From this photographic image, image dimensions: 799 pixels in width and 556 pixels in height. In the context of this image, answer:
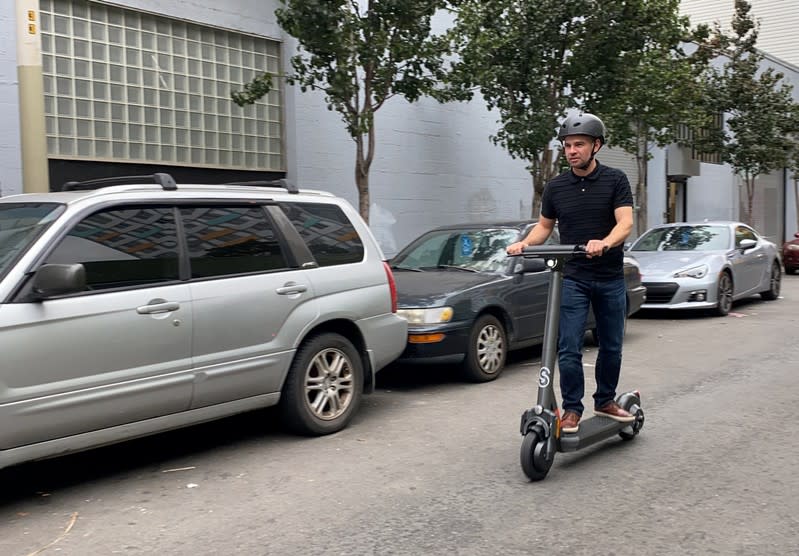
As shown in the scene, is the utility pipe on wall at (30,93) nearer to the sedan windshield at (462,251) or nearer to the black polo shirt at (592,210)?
the sedan windshield at (462,251)

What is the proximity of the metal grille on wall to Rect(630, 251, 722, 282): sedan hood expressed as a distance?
6.00m

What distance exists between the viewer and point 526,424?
4.93 meters

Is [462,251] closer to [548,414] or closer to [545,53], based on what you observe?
[548,414]

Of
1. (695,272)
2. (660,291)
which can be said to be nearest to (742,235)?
(695,272)

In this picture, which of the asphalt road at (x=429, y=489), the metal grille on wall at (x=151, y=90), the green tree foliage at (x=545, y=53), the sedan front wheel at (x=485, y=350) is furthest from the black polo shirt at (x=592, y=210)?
the green tree foliage at (x=545, y=53)

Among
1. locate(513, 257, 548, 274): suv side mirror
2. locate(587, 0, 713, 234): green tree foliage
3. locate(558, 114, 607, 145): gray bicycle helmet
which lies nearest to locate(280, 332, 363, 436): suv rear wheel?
locate(513, 257, 548, 274): suv side mirror

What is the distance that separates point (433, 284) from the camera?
8273 millimetres

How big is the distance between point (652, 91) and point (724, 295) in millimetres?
5857

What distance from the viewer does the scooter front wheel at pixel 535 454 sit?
15.9ft

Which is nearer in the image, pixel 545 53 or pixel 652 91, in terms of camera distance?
pixel 545 53

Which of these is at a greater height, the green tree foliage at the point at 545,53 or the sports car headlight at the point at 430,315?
the green tree foliage at the point at 545,53

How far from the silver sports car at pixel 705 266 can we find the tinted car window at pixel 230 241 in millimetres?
8216

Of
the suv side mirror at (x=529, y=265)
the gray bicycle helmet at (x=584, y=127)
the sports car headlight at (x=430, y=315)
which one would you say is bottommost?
the sports car headlight at (x=430, y=315)

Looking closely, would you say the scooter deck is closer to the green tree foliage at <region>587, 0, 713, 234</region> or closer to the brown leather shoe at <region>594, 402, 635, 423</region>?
the brown leather shoe at <region>594, 402, 635, 423</region>
